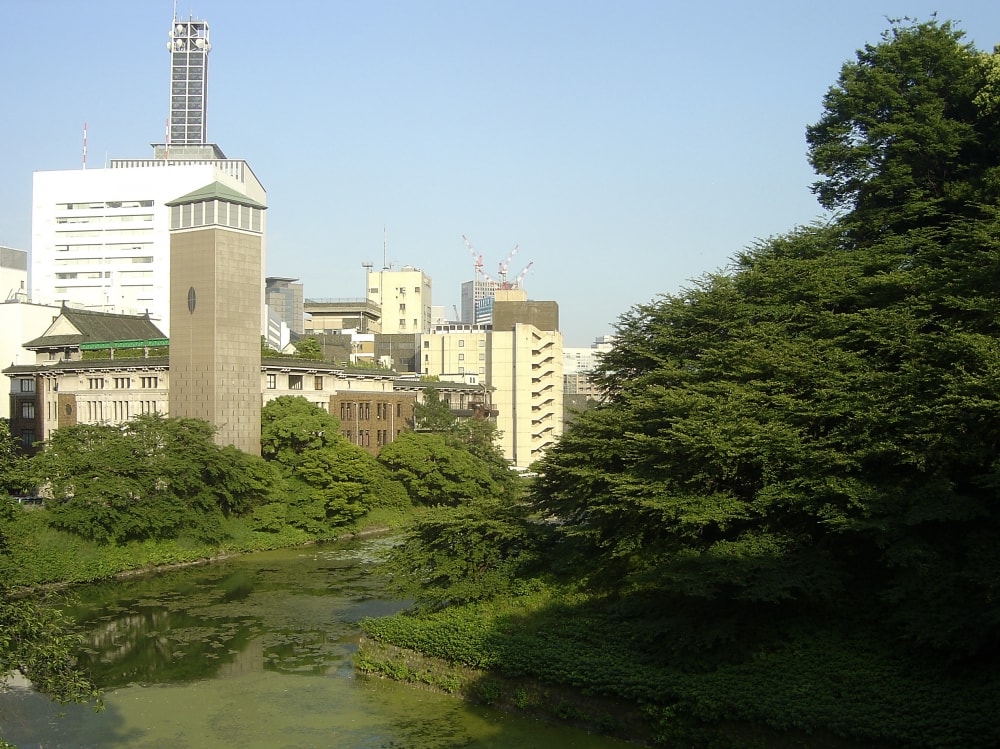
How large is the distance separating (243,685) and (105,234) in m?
101

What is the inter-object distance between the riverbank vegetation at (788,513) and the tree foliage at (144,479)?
59.6 feet

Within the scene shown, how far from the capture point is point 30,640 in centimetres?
1653

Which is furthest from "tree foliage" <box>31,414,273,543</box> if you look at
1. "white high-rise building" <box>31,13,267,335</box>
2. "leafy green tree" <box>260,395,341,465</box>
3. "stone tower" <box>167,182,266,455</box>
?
"white high-rise building" <box>31,13,267,335</box>

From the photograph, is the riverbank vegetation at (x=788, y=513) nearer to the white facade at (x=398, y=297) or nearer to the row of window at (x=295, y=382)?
the row of window at (x=295, y=382)

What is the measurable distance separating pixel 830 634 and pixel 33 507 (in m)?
37.3

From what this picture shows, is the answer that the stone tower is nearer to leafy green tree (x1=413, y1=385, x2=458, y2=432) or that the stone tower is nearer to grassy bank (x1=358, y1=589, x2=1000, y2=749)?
leafy green tree (x1=413, y1=385, x2=458, y2=432)

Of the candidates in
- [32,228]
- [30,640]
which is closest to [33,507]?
[30,640]

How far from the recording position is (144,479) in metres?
45.6

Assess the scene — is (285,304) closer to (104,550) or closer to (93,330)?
(93,330)

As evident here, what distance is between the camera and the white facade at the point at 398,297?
473 feet

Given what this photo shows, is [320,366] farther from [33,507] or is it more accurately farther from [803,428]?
[803,428]

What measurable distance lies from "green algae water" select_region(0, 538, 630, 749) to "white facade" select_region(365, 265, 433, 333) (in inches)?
4063

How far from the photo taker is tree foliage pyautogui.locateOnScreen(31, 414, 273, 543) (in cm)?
4341

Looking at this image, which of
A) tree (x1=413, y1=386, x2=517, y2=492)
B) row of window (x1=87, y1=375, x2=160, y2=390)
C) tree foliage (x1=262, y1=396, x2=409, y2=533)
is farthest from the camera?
tree (x1=413, y1=386, x2=517, y2=492)
